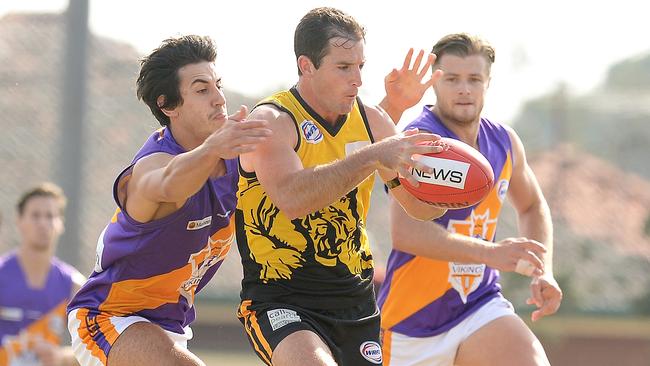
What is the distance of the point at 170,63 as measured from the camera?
5820 millimetres

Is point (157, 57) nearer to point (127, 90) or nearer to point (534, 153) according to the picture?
point (127, 90)

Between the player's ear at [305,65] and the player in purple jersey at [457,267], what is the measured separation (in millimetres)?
1198

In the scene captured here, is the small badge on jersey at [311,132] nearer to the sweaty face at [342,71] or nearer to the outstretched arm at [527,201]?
the sweaty face at [342,71]

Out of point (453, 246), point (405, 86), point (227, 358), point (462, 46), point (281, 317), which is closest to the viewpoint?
point (281, 317)

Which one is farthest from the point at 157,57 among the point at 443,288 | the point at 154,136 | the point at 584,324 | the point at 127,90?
the point at 584,324

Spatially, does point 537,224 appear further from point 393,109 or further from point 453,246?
point 393,109

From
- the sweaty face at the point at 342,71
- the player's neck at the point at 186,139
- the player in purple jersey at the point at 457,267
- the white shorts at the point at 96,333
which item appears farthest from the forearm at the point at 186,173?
the player in purple jersey at the point at 457,267

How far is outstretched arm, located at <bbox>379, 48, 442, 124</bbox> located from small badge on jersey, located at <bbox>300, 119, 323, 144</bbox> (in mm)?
897

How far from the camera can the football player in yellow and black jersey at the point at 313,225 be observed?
5.42 m

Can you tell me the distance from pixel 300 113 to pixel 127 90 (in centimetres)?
737

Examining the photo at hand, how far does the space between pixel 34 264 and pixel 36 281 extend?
0.15m

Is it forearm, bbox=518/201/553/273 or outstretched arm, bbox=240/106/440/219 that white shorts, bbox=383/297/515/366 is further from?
outstretched arm, bbox=240/106/440/219

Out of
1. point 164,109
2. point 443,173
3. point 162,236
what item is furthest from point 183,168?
point 443,173

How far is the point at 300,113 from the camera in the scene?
18.4 feet
